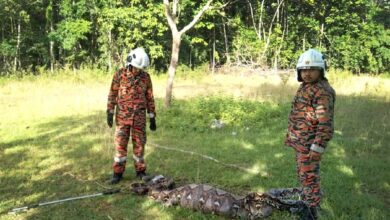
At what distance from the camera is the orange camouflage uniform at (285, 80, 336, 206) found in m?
5.14

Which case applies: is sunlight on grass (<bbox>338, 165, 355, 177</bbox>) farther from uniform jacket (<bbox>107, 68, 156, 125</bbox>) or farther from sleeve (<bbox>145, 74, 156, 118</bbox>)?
uniform jacket (<bbox>107, 68, 156, 125</bbox>)

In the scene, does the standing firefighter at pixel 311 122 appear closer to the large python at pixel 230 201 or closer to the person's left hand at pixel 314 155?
the person's left hand at pixel 314 155

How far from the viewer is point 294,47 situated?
105 ft

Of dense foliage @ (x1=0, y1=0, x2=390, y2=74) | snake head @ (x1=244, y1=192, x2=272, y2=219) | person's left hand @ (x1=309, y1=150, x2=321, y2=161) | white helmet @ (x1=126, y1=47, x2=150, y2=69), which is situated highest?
dense foliage @ (x1=0, y1=0, x2=390, y2=74)

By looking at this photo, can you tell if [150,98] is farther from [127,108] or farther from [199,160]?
[199,160]

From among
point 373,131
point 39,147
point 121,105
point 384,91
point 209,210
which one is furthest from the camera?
point 384,91

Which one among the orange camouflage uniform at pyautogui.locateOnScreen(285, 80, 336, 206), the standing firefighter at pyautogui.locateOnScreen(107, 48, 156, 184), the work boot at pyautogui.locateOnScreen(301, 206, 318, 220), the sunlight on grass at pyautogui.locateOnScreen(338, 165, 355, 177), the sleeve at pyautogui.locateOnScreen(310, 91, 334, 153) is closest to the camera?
the sleeve at pyautogui.locateOnScreen(310, 91, 334, 153)

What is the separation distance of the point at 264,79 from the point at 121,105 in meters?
17.5

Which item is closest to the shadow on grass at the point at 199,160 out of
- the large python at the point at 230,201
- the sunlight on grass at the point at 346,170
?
the sunlight on grass at the point at 346,170

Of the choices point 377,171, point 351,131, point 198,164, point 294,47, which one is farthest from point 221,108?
point 294,47

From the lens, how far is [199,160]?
857cm

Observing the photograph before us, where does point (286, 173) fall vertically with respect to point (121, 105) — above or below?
below

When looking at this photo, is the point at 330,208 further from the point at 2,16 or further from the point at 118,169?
the point at 2,16

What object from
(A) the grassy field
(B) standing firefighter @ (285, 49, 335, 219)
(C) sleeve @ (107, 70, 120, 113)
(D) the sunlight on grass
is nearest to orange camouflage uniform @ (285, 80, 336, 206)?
(B) standing firefighter @ (285, 49, 335, 219)
